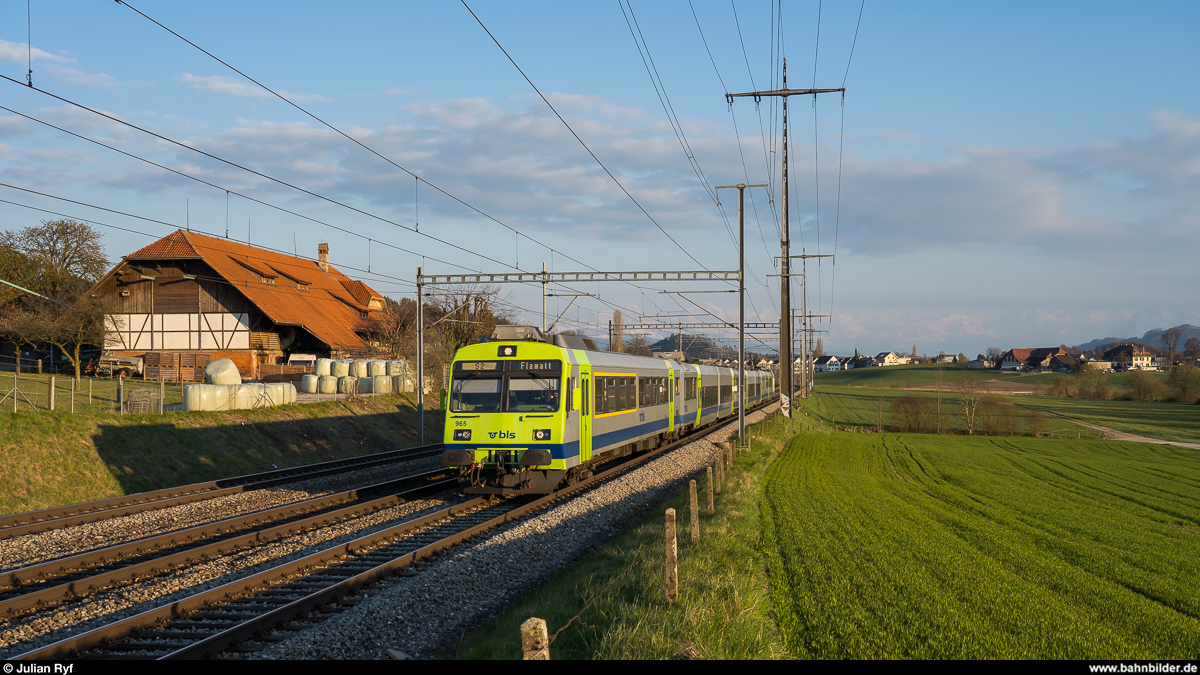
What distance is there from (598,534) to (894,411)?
60.0m

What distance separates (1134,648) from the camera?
273 inches

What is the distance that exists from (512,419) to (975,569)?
28.6 ft

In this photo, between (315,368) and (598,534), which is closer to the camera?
(598,534)

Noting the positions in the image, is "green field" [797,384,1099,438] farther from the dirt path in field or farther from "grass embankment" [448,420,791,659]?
"grass embankment" [448,420,791,659]

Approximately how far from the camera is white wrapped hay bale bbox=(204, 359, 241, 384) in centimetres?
3225

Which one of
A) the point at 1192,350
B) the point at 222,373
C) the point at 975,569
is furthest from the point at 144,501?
the point at 1192,350

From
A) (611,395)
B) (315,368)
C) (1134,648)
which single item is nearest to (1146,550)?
(1134,648)

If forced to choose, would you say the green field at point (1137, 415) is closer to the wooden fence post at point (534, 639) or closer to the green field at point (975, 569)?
the green field at point (975, 569)

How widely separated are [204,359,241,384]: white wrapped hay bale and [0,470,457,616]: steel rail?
1824 centimetres

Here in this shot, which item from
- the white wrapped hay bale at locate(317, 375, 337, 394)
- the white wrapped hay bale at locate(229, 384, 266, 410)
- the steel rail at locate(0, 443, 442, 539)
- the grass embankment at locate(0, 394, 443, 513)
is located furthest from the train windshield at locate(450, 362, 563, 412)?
the white wrapped hay bale at locate(317, 375, 337, 394)
